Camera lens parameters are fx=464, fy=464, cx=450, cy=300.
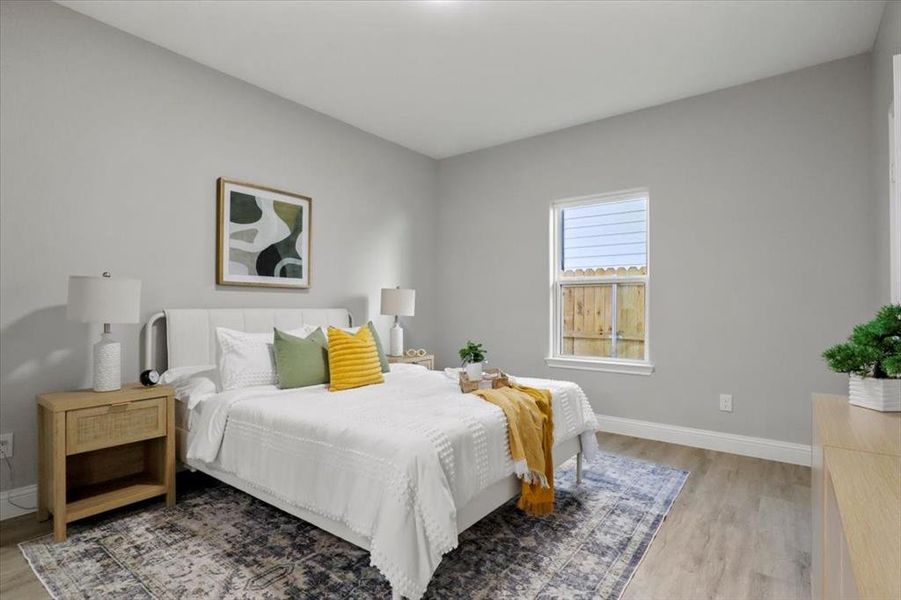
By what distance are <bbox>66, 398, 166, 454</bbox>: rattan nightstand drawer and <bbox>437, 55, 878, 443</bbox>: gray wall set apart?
318cm

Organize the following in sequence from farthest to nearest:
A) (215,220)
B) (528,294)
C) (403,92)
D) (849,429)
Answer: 1. (528,294)
2. (403,92)
3. (215,220)
4. (849,429)

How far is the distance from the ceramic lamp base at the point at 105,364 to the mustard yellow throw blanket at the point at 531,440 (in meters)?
1.96

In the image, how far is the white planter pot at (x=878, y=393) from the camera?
5.06ft

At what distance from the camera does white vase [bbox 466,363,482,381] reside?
107 inches

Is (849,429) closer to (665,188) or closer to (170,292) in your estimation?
(665,188)

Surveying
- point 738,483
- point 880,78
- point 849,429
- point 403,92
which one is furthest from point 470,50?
point 738,483

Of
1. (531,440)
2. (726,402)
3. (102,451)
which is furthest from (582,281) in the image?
(102,451)

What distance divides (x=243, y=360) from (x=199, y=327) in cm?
48

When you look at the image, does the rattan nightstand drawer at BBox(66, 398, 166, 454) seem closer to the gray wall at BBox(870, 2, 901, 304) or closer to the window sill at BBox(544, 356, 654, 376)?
the window sill at BBox(544, 356, 654, 376)

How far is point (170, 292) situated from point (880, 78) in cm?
462

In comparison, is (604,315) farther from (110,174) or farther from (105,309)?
(110,174)

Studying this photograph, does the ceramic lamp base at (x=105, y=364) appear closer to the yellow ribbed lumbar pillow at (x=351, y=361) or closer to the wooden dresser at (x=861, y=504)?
the yellow ribbed lumbar pillow at (x=351, y=361)

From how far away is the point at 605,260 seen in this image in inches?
169

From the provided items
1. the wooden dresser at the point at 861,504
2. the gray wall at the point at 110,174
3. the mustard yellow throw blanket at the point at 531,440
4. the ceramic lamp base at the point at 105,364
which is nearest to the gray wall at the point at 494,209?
the gray wall at the point at 110,174
